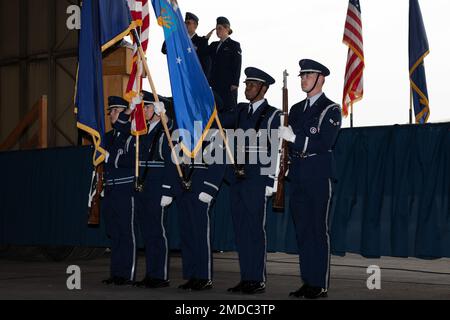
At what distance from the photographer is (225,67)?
10.0 metres

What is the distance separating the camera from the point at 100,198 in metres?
8.40

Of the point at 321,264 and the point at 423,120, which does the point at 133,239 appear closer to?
the point at 321,264

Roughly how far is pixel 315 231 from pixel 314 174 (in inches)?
18.7

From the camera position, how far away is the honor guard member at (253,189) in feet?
24.1

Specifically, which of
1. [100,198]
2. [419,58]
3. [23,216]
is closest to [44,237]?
[23,216]

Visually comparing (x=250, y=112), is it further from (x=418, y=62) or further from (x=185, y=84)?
(x=418, y=62)

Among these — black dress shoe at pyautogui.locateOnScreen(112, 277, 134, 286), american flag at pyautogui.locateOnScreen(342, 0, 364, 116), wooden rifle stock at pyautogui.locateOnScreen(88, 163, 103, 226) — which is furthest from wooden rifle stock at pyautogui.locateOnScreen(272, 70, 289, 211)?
american flag at pyautogui.locateOnScreen(342, 0, 364, 116)

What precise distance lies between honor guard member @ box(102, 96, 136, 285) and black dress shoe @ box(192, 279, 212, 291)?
0.78m

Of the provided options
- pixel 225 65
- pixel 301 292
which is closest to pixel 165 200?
pixel 301 292

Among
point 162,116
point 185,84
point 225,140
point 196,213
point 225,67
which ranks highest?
point 225,67

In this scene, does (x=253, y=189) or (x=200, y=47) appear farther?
(x=200, y=47)

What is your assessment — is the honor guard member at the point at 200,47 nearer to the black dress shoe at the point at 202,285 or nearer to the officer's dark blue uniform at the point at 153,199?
the officer's dark blue uniform at the point at 153,199

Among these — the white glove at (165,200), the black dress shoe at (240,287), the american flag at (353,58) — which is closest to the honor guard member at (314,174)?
the black dress shoe at (240,287)

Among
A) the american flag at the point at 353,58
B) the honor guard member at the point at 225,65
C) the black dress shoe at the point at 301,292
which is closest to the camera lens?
the black dress shoe at the point at 301,292
